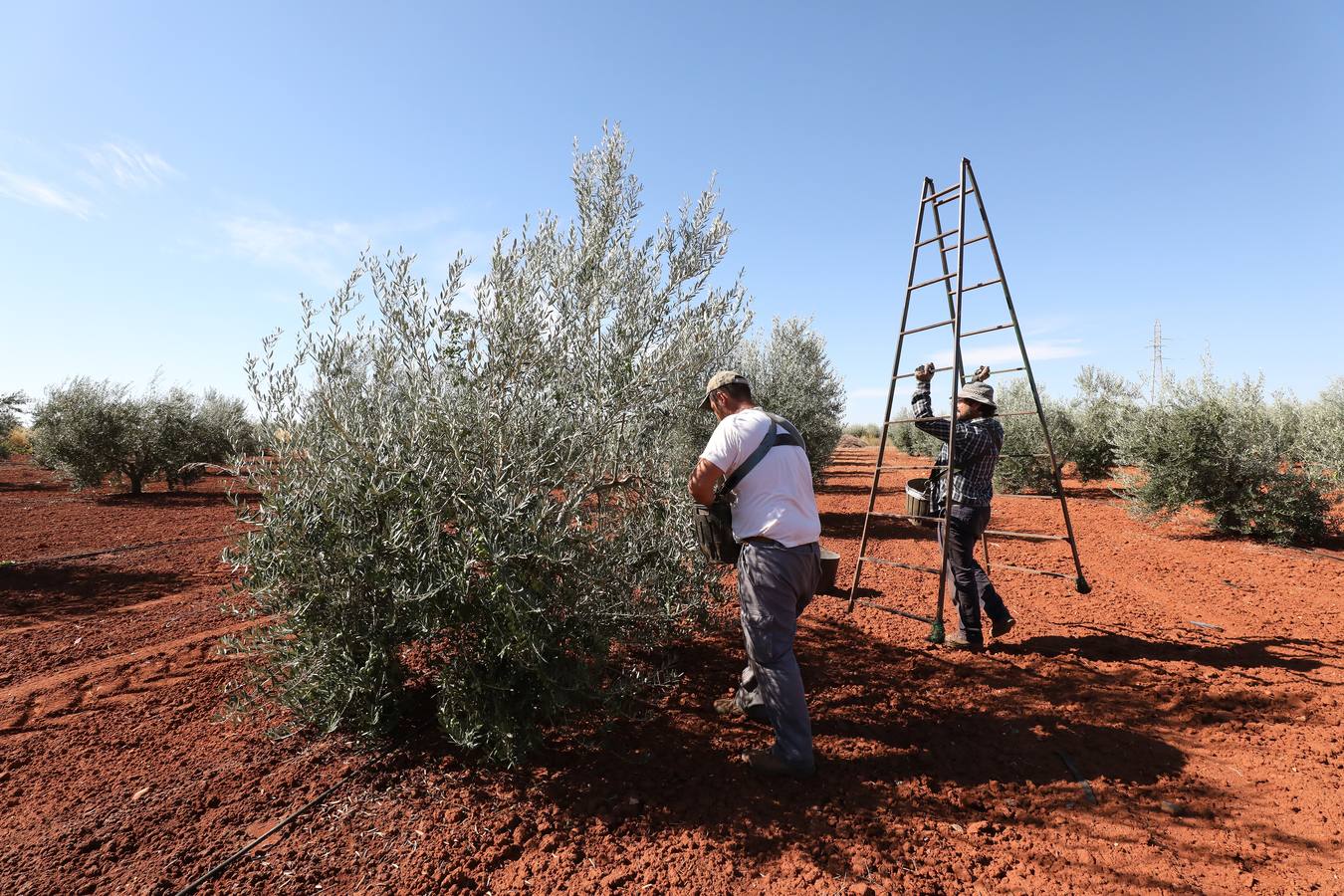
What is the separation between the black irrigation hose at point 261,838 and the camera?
235 cm

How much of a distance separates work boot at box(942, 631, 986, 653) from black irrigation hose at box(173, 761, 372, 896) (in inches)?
166

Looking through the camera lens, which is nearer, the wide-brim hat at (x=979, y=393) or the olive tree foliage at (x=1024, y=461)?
the wide-brim hat at (x=979, y=393)

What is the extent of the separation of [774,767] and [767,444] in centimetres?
162

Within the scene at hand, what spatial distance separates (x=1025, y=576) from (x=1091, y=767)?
14.5 feet

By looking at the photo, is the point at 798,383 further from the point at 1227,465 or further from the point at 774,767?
the point at 774,767

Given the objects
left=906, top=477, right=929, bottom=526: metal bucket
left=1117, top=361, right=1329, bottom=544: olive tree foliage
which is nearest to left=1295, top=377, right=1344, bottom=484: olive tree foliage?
left=1117, top=361, right=1329, bottom=544: olive tree foliage

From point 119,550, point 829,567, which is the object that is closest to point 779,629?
point 829,567

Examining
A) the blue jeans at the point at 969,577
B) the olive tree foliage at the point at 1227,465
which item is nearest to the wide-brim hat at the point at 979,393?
the blue jeans at the point at 969,577

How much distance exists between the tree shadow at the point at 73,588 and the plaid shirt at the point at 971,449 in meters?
8.18

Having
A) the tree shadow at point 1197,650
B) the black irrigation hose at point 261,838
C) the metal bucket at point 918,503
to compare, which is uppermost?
the metal bucket at point 918,503

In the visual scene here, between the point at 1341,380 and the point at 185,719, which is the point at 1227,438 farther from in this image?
the point at 185,719

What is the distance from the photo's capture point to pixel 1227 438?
396 inches

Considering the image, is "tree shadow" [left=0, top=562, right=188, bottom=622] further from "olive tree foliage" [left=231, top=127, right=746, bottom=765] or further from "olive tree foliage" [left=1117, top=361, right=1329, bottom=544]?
"olive tree foliage" [left=1117, top=361, right=1329, bottom=544]

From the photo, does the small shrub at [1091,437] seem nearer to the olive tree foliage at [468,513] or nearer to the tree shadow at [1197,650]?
the tree shadow at [1197,650]
